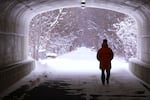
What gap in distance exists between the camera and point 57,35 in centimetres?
3819

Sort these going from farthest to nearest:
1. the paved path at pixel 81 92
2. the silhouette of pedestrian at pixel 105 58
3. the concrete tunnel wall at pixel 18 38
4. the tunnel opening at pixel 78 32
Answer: the tunnel opening at pixel 78 32
the silhouette of pedestrian at pixel 105 58
the concrete tunnel wall at pixel 18 38
the paved path at pixel 81 92

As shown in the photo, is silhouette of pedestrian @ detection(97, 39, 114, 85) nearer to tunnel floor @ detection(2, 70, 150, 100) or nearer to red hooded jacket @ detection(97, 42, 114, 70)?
red hooded jacket @ detection(97, 42, 114, 70)

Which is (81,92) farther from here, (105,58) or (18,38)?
(18,38)

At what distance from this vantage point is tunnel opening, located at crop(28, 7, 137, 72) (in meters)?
30.0

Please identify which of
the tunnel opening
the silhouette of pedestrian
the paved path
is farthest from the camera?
the tunnel opening

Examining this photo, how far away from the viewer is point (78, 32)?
4353 centimetres

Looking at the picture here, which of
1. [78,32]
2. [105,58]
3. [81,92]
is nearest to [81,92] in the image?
[81,92]

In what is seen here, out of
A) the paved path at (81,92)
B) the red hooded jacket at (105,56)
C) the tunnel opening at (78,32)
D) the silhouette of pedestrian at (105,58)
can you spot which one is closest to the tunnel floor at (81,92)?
the paved path at (81,92)

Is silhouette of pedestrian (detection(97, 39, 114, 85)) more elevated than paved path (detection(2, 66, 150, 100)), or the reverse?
silhouette of pedestrian (detection(97, 39, 114, 85))

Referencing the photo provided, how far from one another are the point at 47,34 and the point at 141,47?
14.8 meters

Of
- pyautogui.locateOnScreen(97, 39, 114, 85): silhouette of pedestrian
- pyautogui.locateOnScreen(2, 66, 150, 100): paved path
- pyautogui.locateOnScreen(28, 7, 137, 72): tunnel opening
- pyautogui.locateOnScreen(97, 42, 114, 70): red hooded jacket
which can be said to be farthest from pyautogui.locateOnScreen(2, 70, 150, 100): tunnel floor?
pyautogui.locateOnScreen(28, 7, 137, 72): tunnel opening

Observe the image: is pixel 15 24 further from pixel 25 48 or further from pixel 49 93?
pixel 49 93

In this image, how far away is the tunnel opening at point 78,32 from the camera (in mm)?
29977

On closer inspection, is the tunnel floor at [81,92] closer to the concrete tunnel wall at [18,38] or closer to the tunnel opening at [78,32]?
the concrete tunnel wall at [18,38]
